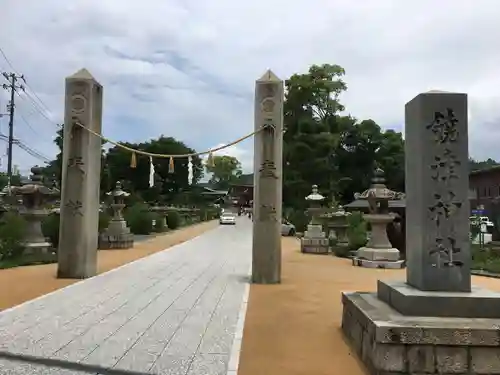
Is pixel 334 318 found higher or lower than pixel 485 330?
lower

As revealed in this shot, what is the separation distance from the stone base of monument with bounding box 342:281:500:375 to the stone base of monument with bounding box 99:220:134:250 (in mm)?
17545

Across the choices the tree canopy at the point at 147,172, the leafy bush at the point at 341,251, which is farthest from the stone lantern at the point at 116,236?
the tree canopy at the point at 147,172

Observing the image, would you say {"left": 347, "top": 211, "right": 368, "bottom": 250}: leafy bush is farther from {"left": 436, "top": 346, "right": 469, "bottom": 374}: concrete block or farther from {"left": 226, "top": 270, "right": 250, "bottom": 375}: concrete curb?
{"left": 436, "top": 346, "right": 469, "bottom": 374}: concrete block

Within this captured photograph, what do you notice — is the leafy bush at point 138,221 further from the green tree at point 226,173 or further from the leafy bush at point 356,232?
the green tree at point 226,173

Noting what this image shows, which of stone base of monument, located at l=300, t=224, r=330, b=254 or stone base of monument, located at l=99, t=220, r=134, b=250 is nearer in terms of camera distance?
stone base of monument, located at l=300, t=224, r=330, b=254

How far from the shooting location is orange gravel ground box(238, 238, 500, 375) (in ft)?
16.7

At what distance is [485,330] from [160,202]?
5144cm

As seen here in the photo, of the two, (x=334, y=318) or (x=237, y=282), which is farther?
(x=237, y=282)

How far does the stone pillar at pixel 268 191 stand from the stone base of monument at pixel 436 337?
6007 mm

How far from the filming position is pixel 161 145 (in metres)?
58.9

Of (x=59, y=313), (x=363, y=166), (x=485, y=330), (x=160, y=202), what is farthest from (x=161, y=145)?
(x=485, y=330)

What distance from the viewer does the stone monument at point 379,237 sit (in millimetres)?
15102

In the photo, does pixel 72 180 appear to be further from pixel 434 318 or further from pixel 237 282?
pixel 434 318

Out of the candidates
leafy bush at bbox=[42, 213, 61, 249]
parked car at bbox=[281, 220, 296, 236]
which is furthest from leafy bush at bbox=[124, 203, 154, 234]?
leafy bush at bbox=[42, 213, 61, 249]
